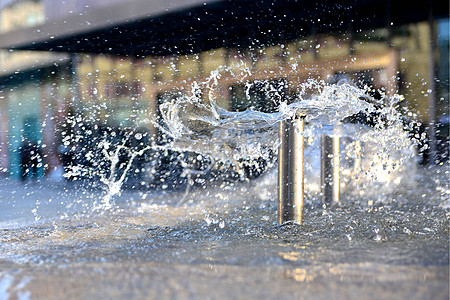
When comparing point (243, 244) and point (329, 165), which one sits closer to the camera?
point (243, 244)

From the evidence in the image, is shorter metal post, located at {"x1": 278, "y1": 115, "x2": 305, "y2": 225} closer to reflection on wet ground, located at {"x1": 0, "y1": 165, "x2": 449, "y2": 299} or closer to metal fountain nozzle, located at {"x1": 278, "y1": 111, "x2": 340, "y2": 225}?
metal fountain nozzle, located at {"x1": 278, "y1": 111, "x2": 340, "y2": 225}

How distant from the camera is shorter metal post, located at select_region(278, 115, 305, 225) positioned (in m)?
2.62

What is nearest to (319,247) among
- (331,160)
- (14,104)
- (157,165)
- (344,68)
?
(331,160)

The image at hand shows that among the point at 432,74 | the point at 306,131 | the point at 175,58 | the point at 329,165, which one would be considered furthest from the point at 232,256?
the point at 175,58

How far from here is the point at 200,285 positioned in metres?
1.56

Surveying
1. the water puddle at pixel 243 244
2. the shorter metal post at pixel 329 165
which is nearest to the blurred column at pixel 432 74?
the water puddle at pixel 243 244

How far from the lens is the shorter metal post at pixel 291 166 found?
103 inches

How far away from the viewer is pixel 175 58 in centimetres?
1205

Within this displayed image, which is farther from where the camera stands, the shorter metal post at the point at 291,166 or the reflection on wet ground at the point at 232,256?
the shorter metal post at the point at 291,166

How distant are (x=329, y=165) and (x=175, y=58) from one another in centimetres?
903

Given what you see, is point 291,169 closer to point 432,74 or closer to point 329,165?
point 329,165

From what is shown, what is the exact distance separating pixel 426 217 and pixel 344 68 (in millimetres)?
5483

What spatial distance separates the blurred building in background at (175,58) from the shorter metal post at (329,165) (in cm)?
484

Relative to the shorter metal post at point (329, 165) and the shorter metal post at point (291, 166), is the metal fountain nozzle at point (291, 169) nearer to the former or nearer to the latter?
the shorter metal post at point (291, 166)
